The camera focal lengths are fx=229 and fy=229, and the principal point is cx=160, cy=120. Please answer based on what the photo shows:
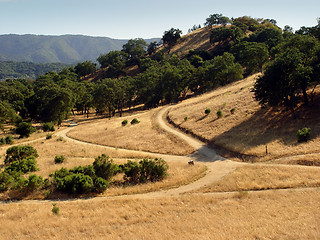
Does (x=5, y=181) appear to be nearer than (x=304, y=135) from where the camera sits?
Yes

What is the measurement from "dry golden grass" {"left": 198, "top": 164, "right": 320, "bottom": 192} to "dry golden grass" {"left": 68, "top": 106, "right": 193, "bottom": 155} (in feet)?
40.0

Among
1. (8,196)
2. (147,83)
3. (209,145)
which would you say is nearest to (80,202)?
(8,196)

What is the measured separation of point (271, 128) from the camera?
33812 mm

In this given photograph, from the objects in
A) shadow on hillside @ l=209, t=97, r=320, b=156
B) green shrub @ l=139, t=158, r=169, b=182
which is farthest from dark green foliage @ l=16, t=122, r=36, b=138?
shadow on hillside @ l=209, t=97, r=320, b=156

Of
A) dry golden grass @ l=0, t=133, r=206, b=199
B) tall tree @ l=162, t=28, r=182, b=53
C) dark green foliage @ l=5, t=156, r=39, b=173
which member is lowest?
dry golden grass @ l=0, t=133, r=206, b=199

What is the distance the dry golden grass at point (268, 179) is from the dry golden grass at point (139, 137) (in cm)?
1218

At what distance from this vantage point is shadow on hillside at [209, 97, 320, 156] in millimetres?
30141

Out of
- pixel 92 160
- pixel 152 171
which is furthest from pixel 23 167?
pixel 152 171

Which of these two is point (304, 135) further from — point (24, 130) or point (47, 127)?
point (47, 127)

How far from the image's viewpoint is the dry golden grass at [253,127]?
2748 centimetres

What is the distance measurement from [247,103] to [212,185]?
2989 centimetres

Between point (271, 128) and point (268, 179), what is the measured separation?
15.8 m

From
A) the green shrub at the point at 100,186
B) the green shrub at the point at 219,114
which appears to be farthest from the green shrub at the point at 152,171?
the green shrub at the point at 219,114

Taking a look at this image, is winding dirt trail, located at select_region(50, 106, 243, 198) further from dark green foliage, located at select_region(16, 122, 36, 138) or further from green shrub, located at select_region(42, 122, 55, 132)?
green shrub, located at select_region(42, 122, 55, 132)
